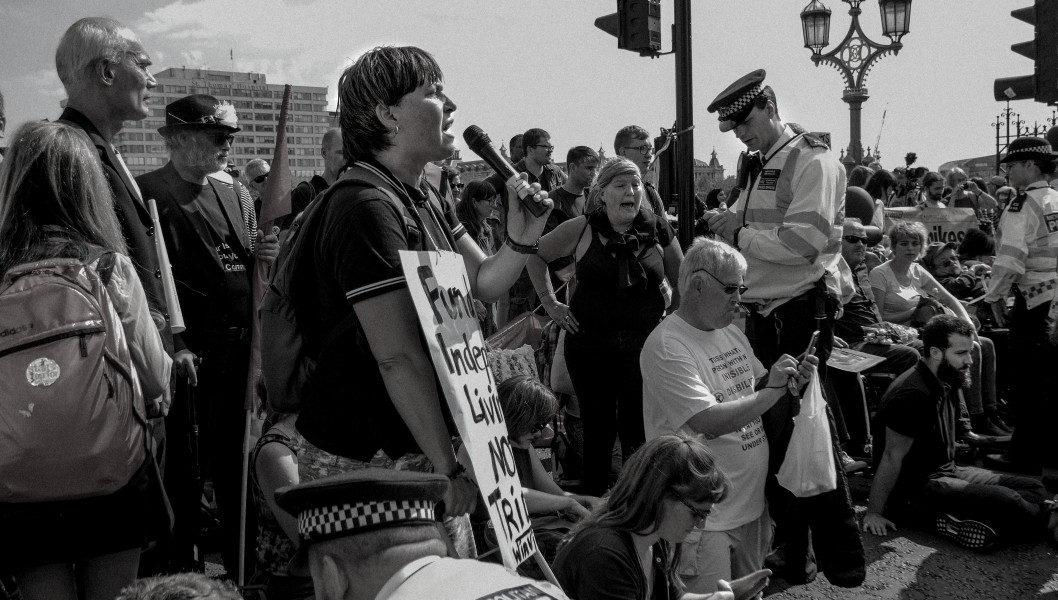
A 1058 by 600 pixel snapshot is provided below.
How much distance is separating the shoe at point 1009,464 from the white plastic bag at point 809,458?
3.65 meters

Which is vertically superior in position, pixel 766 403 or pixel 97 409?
pixel 97 409

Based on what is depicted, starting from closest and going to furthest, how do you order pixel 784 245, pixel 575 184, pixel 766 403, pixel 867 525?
1. pixel 766 403
2. pixel 784 245
3. pixel 867 525
4. pixel 575 184

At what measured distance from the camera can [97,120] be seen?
3490 mm

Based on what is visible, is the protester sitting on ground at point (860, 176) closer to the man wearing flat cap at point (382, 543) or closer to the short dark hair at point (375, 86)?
the short dark hair at point (375, 86)

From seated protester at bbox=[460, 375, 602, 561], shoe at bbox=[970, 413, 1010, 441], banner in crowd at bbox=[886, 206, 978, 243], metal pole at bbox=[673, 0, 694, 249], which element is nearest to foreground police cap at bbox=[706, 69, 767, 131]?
metal pole at bbox=[673, 0, 694, 249]

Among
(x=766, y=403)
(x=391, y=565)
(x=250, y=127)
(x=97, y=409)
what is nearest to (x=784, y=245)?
(x=766, y=403)

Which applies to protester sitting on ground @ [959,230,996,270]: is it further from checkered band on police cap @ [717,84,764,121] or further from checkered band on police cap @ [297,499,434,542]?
checkered band on police cap @ [297,499,434,542]

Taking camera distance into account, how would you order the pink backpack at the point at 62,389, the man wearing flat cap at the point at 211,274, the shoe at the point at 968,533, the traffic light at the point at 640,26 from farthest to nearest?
the traffic light at the point at 640,26
the shoe at the point at 968,533
the man wearing flat cap at the point at 211,274
the pink backpack at the point at 62,389

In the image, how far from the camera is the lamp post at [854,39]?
13164 mm

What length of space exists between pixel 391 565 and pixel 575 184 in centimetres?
555

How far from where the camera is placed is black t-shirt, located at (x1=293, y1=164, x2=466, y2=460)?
2111 millimetres

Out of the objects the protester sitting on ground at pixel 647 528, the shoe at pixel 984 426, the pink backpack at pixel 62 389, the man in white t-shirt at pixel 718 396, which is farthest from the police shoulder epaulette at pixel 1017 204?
the pink backpack at pixel 62 389

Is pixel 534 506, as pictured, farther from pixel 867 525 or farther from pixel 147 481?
pixel 867 525

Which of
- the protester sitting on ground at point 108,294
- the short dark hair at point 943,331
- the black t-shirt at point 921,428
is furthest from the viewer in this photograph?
the short dark hair at point 943,331
